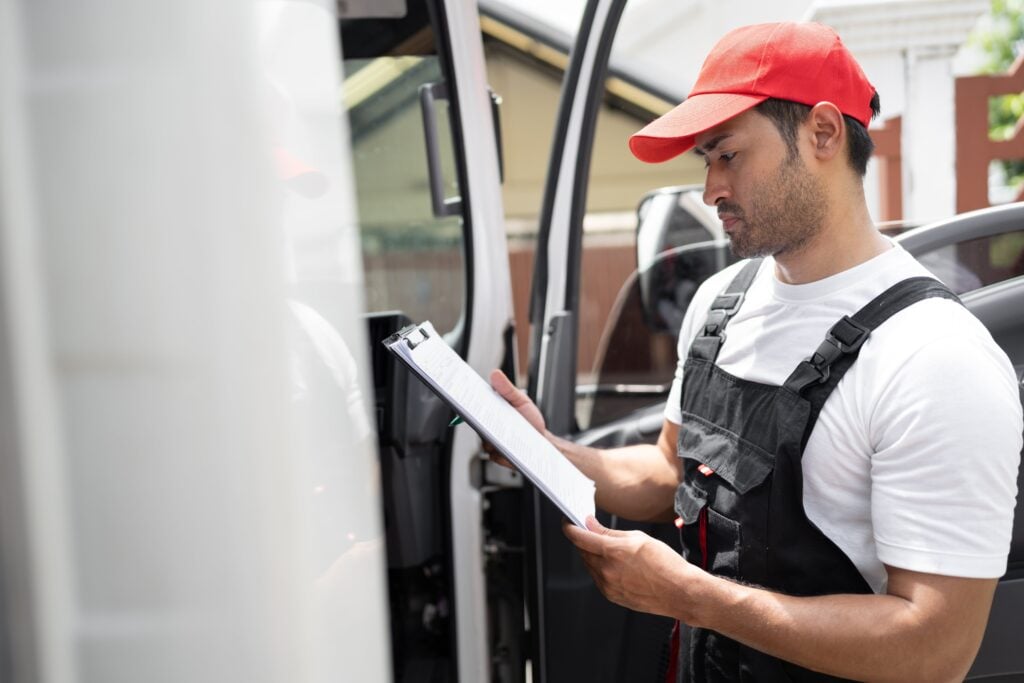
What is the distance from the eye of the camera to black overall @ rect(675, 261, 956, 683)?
1.22 meters

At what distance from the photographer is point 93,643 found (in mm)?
676

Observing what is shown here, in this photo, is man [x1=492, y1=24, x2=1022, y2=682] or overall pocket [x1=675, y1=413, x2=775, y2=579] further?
overall pocket [x1=675, y1=413, x2=775, y2=579]

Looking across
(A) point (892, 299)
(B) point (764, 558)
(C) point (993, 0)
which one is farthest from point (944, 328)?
(C) point (993, 0)

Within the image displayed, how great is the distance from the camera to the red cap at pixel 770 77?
4.23ft

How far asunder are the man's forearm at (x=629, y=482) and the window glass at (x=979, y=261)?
60 centimetres

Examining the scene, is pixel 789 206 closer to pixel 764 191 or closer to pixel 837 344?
pixel 764 191

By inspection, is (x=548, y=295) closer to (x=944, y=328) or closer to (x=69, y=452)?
(x=944, y=328)

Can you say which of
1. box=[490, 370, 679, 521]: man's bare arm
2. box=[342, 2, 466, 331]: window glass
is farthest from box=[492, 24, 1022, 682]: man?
box=[342, 2, 466, 331]: window glass

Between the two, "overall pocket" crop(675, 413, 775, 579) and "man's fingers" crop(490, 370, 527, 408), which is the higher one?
"man's fingers" crop(490, 370, 527, 408)

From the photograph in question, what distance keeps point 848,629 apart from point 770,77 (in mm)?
749

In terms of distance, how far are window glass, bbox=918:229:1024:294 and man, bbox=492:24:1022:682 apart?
42cm

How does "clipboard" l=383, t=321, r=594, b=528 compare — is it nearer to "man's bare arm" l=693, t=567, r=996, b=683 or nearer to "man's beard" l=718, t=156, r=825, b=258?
"man's bare arm" l=693, t=567, r=996, b=683

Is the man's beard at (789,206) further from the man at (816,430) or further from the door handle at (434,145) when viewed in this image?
the door handle at (434,145)

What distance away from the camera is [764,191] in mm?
1302
